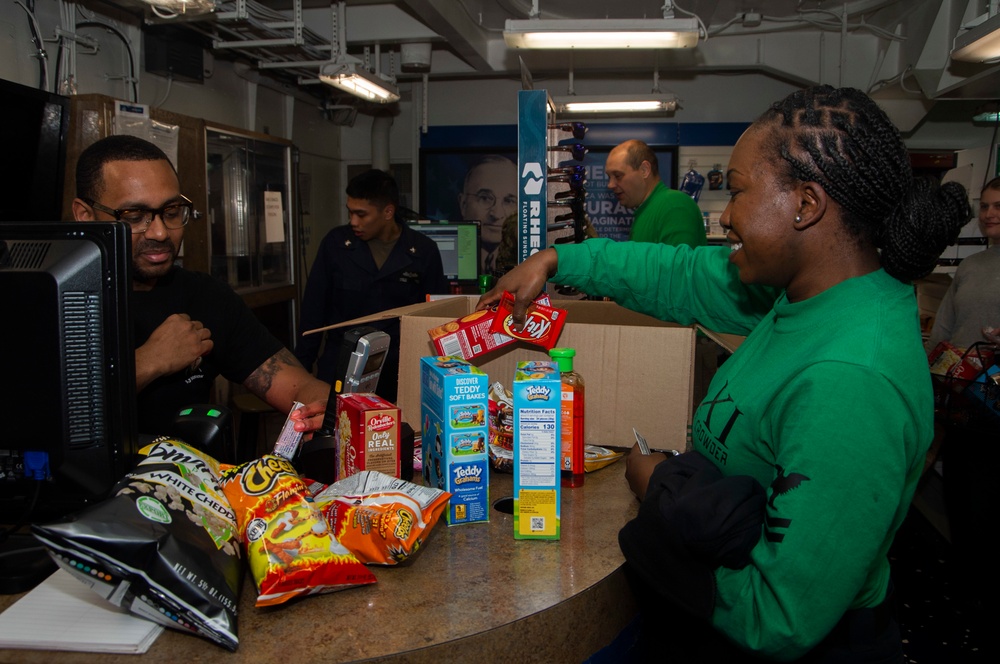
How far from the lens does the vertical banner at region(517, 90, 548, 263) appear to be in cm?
251

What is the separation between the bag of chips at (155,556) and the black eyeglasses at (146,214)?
1.03m

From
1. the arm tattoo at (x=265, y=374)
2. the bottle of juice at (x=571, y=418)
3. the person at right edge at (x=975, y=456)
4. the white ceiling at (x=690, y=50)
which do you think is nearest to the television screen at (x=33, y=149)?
the white ceiling at (x=690, y=50)

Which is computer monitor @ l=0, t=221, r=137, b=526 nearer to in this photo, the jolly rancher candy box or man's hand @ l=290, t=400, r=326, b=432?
man's hand @ l=290, t=400, r=326, b=432

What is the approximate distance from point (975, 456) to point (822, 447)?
285 cm

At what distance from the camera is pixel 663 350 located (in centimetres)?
168

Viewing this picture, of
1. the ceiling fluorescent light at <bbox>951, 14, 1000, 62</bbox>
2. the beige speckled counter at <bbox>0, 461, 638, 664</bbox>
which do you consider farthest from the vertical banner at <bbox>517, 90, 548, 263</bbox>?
the ceiling fluorescent light at <bbox>951, 14, 1000, 62</bbox>

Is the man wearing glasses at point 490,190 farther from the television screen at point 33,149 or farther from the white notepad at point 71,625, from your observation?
the white notepad at point 71,625

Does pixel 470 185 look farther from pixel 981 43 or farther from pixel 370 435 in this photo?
pixel 370 435

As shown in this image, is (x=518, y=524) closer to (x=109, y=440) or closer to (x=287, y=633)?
(x=287, y=633)

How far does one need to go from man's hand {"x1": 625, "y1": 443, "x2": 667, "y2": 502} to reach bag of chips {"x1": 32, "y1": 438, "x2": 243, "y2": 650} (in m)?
0.66

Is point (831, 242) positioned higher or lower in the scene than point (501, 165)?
lower

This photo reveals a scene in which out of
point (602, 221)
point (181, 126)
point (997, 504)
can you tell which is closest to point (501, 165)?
point (602, 221)

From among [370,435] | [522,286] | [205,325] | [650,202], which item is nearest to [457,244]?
[650,202]

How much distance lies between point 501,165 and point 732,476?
7626 millimetres
